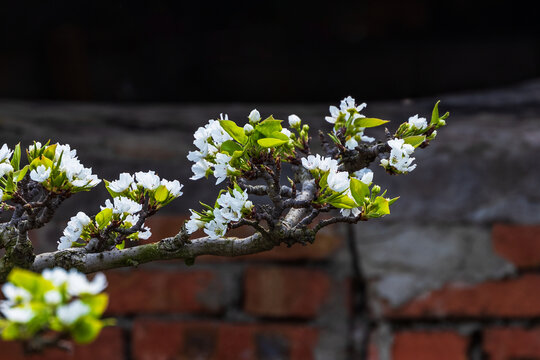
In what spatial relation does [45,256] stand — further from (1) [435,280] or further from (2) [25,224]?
(1) [435,280]

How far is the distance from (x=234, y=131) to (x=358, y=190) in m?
0.07

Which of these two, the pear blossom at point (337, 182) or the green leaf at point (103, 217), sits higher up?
the pear blossom at point (337, 182)

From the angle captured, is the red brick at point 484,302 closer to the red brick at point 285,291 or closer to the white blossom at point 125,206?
the red brick at point 285,291

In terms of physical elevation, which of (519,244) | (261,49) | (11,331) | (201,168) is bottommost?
(11,331)

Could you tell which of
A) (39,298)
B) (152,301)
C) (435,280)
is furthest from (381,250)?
(39,298)

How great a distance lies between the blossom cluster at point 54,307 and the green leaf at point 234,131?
0.45 feet

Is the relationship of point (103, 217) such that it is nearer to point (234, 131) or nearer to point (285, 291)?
point (234, 131)

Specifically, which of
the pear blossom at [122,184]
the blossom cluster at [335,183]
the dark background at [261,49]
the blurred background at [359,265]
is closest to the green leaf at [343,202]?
the blossom cluster at [335,183]

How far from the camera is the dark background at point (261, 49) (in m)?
1.20

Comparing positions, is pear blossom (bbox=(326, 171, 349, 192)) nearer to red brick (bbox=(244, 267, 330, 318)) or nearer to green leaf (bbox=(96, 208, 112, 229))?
green leaf (bbox=(96, 208, 112, 229))

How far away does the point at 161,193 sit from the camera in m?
0.35

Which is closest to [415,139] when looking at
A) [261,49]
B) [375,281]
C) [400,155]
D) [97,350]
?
[400,155]

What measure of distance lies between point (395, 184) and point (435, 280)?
137mm

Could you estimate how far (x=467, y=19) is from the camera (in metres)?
1.21
